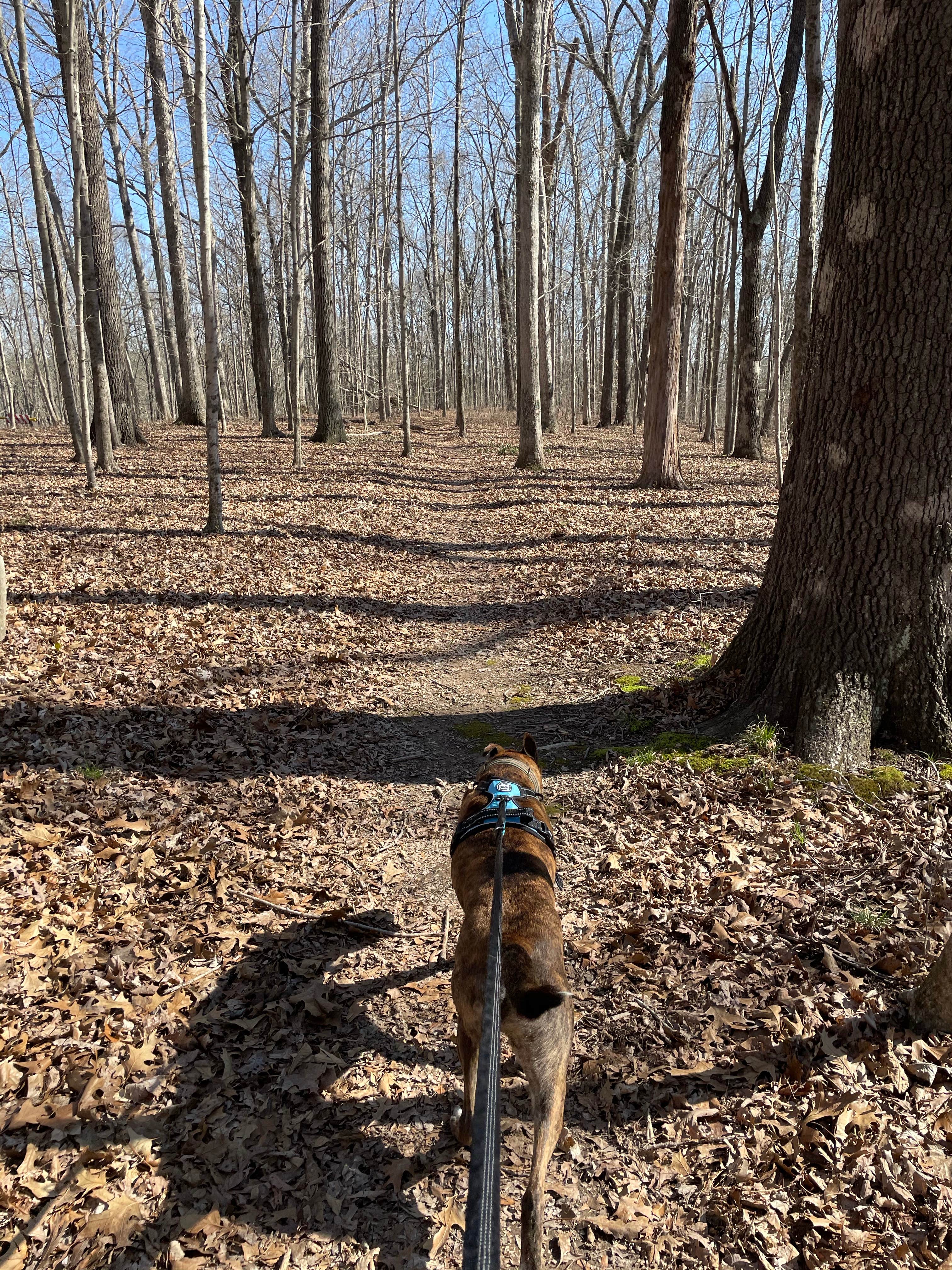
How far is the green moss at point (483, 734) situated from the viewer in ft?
19.4

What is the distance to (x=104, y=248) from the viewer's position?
16.3m

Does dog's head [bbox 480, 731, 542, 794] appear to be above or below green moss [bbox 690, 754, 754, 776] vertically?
above

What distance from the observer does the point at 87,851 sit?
4.24 metres

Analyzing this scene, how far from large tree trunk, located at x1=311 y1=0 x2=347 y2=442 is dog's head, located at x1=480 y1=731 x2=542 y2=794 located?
727 inches

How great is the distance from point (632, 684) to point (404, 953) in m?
3.42

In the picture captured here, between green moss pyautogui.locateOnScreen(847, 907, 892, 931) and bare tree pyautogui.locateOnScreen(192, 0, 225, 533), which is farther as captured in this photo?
bare tree pyautogui.locateOnScreen(192, 0, 225, 533)

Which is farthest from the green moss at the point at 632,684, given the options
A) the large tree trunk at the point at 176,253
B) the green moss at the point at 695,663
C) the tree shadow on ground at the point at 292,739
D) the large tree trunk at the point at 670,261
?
the large tree trunk at the point at 176,253

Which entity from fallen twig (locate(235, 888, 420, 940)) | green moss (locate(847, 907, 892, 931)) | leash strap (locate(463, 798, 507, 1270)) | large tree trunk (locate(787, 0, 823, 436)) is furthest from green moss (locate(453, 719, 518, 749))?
large tree trunk (locate(787, 0, 823, 436))

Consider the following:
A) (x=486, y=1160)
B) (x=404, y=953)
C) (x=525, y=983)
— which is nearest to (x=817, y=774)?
(x=404, y=953)

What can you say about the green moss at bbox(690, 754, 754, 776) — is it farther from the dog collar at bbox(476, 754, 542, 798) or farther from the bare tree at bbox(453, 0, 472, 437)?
the bare tree at bbox(453, 0, 472, 437)

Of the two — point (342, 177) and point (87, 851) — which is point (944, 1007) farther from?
point (342, 177)

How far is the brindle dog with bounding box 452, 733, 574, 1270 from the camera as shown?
7.23 ft

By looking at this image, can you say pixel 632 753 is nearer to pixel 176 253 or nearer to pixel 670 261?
pixel 670 261

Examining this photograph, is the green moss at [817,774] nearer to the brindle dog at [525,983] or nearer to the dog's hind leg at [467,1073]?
the brindle dog at [525,983]
